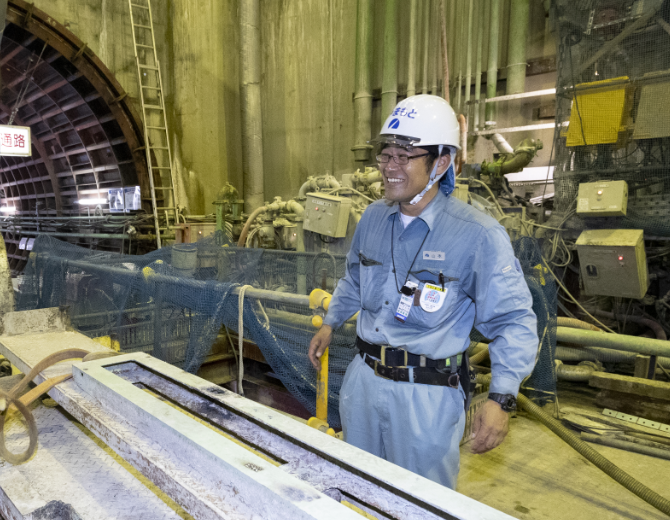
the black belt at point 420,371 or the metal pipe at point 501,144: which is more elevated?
the metal pipe at point 501,144

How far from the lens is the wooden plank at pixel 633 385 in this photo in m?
3.75

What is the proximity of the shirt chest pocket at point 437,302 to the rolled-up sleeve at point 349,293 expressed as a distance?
1.66 feet

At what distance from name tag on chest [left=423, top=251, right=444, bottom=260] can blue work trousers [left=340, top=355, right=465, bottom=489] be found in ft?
1.76

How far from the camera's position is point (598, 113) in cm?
594

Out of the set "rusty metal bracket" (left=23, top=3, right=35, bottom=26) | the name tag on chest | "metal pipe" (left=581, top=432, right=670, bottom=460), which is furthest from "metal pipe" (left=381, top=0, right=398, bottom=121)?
the name tag on chest

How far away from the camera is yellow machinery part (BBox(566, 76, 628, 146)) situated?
5.77m

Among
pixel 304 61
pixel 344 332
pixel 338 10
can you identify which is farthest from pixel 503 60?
pixel 344 332

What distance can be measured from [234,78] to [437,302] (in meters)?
12.5

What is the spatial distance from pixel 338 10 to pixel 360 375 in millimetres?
10828

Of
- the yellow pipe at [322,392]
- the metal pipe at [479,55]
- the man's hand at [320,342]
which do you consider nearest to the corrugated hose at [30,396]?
the man's hand at [320,342]

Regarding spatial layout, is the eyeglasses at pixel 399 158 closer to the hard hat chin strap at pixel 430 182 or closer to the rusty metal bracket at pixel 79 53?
the hard hat chin strap at pixel 430 182

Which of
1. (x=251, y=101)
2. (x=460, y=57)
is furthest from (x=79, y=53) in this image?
(x=460, y=57)

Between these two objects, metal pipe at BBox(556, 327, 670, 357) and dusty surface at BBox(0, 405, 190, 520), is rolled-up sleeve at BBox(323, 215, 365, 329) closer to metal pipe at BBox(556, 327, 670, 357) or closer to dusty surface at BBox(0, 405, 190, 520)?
dusty surface at BBox(0, 405, 190, 520)

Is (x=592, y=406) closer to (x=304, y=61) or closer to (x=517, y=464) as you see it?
(x=517, y=464)
